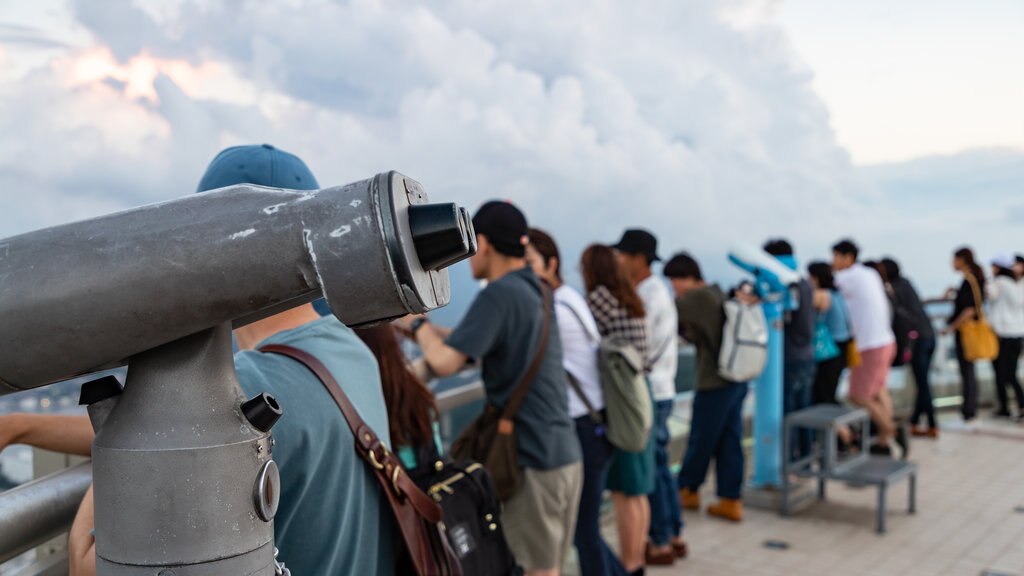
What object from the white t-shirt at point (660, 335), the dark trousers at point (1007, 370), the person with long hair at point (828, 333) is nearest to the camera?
the white t-shirt at point (660, 335)

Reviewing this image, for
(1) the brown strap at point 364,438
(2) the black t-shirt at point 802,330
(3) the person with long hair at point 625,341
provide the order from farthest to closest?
1. (2) the black t-shirt at point 802,330
2. (3) the person with long hair at point 625,341
3. (1) the brown strap at point 364,438

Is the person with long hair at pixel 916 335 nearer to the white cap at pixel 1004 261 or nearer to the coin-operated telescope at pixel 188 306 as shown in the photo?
the white cap at pixel 1004 261

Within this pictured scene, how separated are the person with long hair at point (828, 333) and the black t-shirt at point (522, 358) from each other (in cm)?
475

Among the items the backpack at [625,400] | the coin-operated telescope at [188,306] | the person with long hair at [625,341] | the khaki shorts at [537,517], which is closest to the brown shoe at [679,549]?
the person with long hair at [625,341]

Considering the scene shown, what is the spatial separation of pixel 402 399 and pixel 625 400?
177cm

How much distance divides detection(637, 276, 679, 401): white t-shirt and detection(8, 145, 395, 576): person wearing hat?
12.1 feet

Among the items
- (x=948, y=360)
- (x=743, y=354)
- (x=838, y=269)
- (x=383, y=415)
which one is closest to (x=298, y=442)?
(x=383, y=415)

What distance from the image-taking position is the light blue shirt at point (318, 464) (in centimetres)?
136

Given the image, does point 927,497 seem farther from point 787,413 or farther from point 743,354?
point 743,354

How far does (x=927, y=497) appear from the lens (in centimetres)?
699

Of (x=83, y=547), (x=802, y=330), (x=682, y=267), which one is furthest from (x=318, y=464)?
(x=802, y=330)

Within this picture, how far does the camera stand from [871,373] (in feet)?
25.9

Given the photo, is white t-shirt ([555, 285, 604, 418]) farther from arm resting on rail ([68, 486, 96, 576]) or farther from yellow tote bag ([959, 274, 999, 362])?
yellow tote bag ([959, 274, 999, 362])

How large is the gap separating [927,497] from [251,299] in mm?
7332
